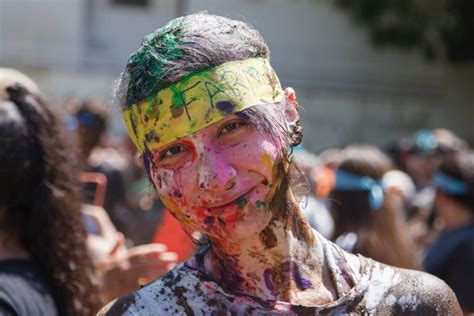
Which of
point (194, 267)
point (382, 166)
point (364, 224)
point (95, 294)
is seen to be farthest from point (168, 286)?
point (382, 166)

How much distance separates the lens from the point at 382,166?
4738 mm

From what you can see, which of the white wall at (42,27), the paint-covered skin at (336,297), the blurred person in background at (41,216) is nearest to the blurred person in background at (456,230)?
the blurred person in background at (41,216)

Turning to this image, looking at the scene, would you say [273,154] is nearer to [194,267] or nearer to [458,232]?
[194,267]

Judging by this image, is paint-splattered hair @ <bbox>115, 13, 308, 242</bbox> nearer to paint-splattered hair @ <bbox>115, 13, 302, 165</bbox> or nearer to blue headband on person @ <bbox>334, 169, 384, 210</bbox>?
paint-splattered hair @ <bbox>115, 13, 302, 165</bbox>

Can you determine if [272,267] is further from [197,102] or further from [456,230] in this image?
[456,230]

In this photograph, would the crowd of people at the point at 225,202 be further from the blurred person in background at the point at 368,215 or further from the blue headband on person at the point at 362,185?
the blue headband on person at the point at 362,185

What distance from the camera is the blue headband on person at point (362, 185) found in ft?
14.9

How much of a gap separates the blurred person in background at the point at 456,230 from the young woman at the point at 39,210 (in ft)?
8.28

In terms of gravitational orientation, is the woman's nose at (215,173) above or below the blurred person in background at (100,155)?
above

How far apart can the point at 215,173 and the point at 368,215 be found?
290cm

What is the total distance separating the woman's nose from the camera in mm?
1696

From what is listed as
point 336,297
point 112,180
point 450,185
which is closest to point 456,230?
point 450,185

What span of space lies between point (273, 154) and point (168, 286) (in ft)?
1.12

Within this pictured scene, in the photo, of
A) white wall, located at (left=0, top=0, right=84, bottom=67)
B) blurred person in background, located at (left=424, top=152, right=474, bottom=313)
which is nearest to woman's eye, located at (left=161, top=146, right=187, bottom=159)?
blurred person in background, located at (left=424, top=152, right=474, bottom=313)
